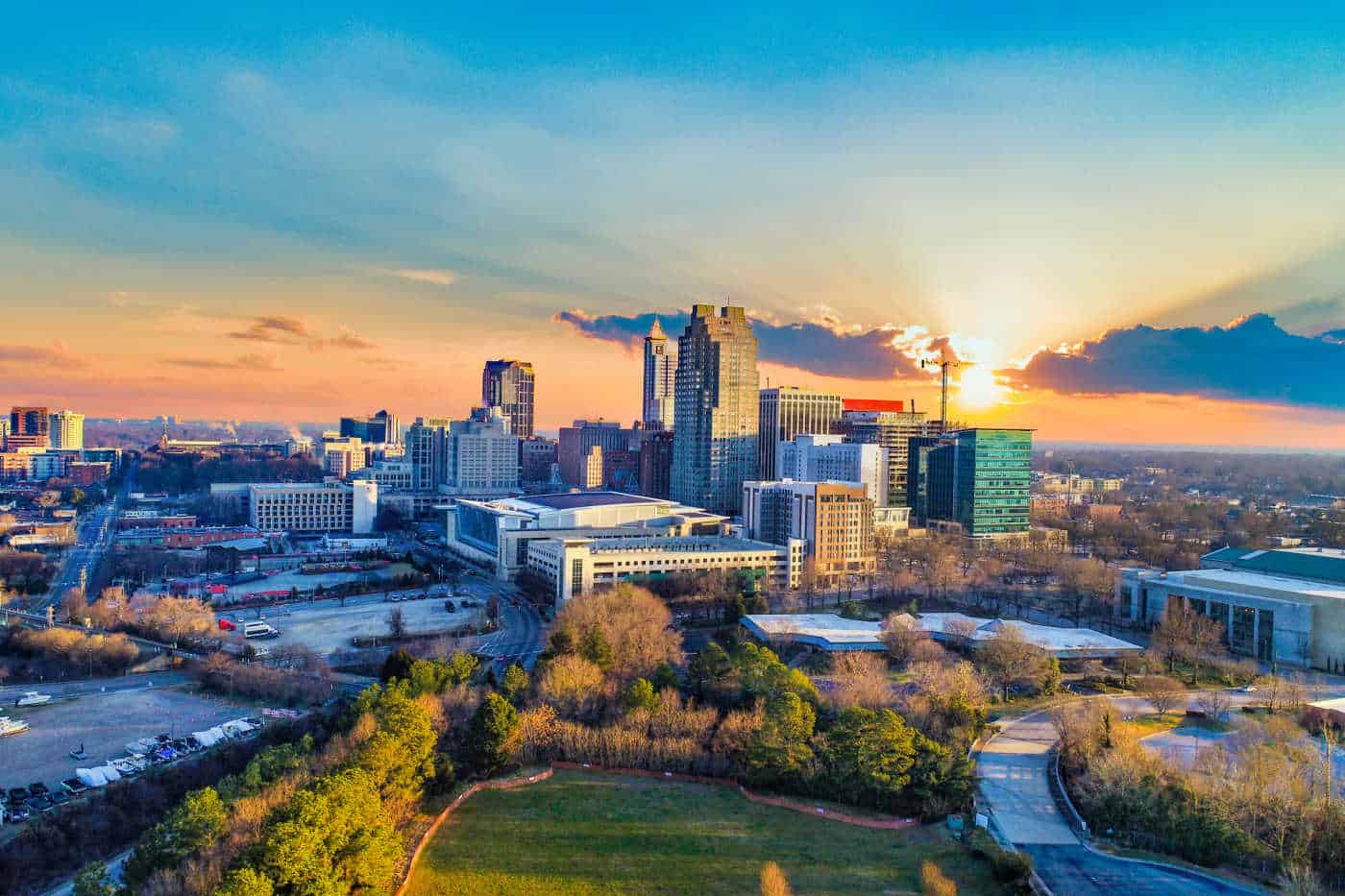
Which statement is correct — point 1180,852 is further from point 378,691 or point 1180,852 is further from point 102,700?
point 102,700

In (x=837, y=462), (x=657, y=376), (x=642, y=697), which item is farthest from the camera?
(x=657, y=376)

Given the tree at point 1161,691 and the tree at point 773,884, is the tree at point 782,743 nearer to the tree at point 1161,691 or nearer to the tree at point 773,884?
the tree at point 773,884

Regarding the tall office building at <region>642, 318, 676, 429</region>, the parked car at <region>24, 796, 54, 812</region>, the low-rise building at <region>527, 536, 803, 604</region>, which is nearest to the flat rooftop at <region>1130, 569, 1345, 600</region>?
the low-rise building at <region>527, 536, 803, 604</region>

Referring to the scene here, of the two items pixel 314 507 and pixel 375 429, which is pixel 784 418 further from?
pixel 375 429

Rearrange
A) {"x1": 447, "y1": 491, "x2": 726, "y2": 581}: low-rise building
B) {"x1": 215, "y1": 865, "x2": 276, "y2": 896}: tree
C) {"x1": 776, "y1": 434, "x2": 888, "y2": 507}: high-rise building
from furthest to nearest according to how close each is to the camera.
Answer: {"x1": 776, "y1": 434, "x2": 888, "y2": 507}: high-rise building → {"x1": 447, "y1": 491, "x2": 726, "y2": 581}: low-rise building → {"x1": 215, "y1": 865, "x2": 276, "y2": 896}: tree

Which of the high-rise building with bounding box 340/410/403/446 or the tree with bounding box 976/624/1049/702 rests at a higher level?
the high-rise building with bounding box 340/410/403/446

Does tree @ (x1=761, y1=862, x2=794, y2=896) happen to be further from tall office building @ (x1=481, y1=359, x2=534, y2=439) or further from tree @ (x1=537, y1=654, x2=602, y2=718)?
tall office building @ (x1=481, y1=359, x2=534, y2=439)

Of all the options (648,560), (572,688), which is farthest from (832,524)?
(572,688)
